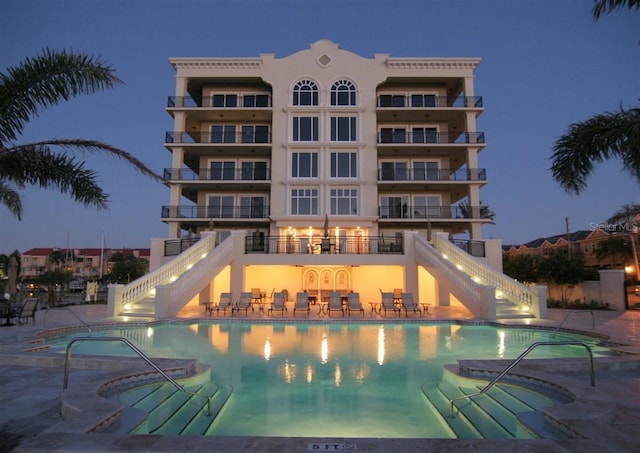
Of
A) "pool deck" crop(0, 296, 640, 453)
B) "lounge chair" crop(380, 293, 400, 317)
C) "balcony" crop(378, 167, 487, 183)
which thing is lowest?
"pool deck" crop(0, 296, 640, 453)

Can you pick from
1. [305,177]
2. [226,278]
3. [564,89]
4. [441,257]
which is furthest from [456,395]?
[564,89]

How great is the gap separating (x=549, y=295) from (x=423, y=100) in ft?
53.5

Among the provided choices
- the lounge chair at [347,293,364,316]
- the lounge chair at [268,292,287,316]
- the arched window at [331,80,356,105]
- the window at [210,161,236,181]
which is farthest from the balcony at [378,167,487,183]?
the lounge chair at [268,292,287,316]

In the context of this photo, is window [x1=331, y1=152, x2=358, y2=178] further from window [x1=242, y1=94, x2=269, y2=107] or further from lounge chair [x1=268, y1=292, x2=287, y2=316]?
lounge chair [x1=268, y1=292, x2=287, y2=316]

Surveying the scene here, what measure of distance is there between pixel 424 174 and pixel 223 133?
15.2 meters

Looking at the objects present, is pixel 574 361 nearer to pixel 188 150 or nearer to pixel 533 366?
pixel 533 366

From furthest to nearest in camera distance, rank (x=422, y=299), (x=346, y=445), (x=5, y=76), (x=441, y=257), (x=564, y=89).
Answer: (x=564, y=89), (x=422, y=299), (x=441, y=257), (x=5, y=76), (x=346, y=445)

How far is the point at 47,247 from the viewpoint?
107312 millimetres

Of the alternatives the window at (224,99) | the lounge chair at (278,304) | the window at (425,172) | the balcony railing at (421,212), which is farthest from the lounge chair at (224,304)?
the window at (224,99)

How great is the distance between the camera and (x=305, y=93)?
32375 millimetres

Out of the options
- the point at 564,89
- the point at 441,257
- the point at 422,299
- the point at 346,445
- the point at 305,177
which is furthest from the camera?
the point at 564,89

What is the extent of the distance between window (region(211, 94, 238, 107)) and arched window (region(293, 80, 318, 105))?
4.93m

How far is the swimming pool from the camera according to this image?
19.2 feet

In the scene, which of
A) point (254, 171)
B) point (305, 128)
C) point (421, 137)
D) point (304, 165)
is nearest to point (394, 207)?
point (421, 137)
